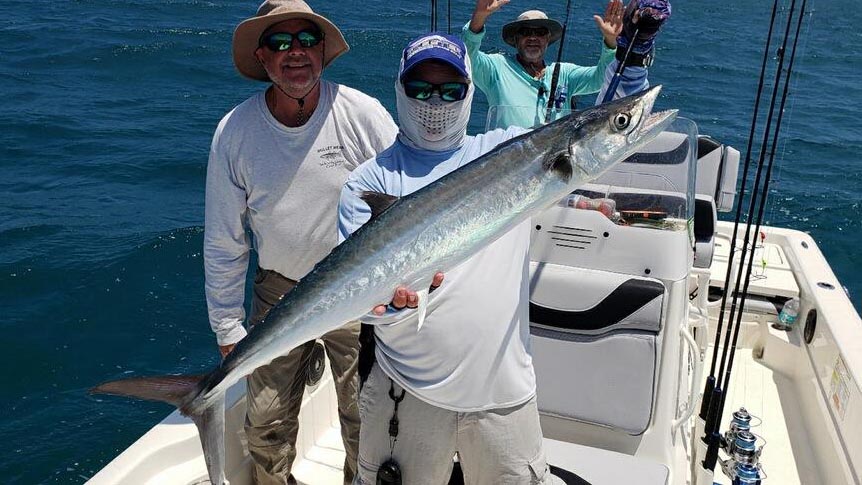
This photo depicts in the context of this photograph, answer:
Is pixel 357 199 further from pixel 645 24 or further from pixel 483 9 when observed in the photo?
pixel 483 9

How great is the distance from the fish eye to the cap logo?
0.54 m

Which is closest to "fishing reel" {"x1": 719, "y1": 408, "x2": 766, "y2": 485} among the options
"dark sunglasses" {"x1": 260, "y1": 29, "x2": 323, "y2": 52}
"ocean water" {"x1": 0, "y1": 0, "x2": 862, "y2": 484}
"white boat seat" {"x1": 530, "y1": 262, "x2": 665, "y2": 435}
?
"white boat seat" {"x1": 530, "y1": 262, "x2": 665, "y2": 435}

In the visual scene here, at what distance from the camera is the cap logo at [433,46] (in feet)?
7.54

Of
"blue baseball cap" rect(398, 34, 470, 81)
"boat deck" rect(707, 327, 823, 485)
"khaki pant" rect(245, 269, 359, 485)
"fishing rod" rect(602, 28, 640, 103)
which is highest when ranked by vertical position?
"blue baseball cap" rect(398, 34, 470, 81)

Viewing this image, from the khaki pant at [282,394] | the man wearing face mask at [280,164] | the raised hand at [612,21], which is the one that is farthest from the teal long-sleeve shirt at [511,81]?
the khaki pant at [282,394]

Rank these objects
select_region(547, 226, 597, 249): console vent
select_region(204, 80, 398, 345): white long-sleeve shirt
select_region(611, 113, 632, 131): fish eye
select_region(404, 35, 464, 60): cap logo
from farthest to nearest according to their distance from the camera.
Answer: select_region(547, 226, 597, 249): console vent
select_region(204, 80, 398, 345): white long-sleeve shirt
select_region(404, 35, 464, 60): cap logo
select_region(611, 113, 632, 131): fish eye

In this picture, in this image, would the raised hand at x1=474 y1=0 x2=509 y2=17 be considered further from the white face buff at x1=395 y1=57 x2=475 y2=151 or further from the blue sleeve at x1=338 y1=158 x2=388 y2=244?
the blue sleeve at x1=338 y1=158 x2=388 y2=244

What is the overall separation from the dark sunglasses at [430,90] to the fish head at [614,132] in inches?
17.1

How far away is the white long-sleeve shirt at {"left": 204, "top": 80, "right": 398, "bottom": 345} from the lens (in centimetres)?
293

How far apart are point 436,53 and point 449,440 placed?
1.20m

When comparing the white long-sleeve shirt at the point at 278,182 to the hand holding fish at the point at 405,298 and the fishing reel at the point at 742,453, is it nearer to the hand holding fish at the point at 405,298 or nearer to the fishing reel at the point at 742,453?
the hand holding fish at the point at 405,298

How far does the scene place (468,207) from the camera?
2102 mm

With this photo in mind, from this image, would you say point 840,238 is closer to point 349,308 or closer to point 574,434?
point 574,434

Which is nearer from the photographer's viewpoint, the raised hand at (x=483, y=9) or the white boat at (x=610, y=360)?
the white boat at (x=610, y=360)
